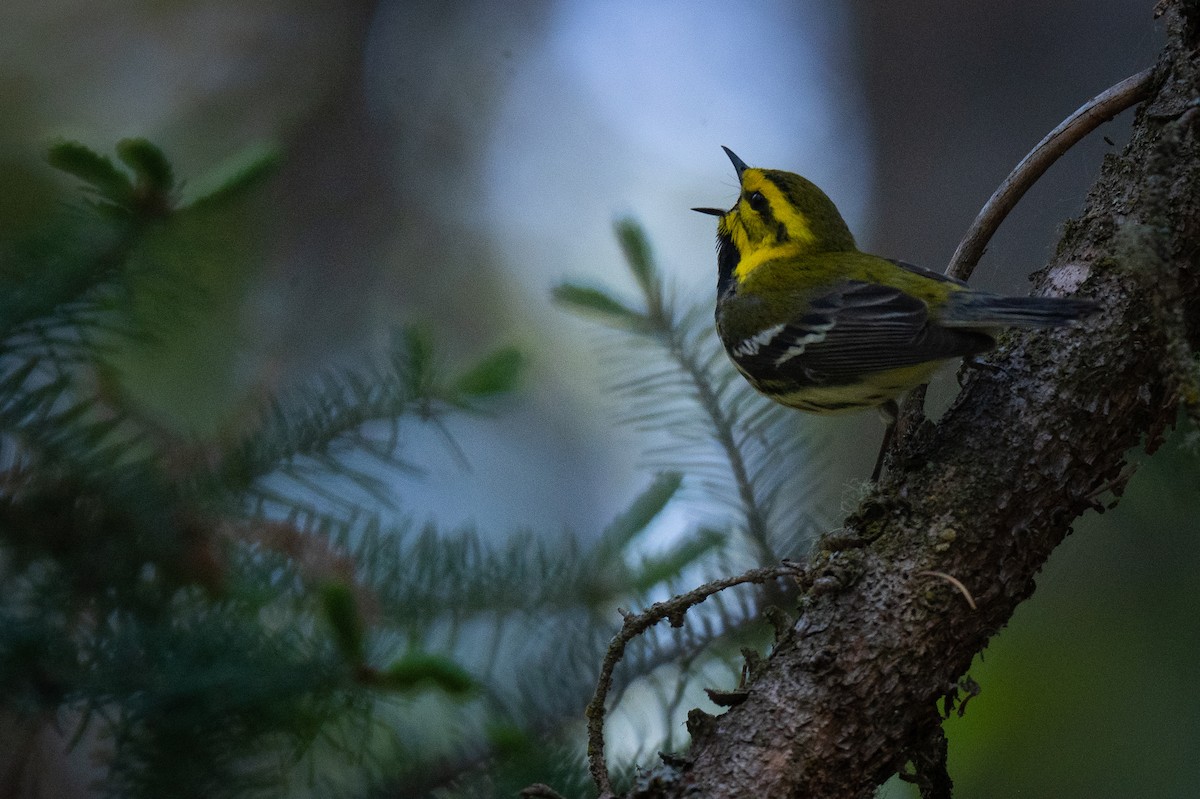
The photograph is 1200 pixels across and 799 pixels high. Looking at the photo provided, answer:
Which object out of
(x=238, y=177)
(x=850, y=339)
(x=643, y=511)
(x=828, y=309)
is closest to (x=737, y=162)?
(x=828, y=309)

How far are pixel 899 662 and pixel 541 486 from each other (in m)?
2.26

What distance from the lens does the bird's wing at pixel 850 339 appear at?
1208 mm

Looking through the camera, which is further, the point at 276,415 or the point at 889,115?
the point at 889,115

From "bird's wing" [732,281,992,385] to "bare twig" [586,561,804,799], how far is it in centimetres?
35

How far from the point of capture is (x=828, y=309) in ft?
4.91

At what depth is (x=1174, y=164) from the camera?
3.21 feet

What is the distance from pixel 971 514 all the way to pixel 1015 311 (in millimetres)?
229

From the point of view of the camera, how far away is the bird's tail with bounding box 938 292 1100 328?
0.96m

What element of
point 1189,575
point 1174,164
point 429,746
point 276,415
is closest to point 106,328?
point 276,415

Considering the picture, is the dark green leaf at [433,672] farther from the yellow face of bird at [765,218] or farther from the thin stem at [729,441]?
the yellow face of bird at [765,218]

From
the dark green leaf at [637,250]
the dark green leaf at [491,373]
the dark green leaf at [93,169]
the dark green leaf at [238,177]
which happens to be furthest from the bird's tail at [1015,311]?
the dark green leaf at [93,169]

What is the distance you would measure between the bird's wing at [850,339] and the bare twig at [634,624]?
354 millimetres

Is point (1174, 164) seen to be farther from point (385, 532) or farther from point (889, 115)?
point (889, 115)

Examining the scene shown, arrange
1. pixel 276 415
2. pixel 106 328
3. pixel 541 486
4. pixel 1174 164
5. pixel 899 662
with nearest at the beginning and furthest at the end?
pixel 899 662 → pixel 1174 164 → pixel 106 328 → pixel 276 415 → pixel 541 486
